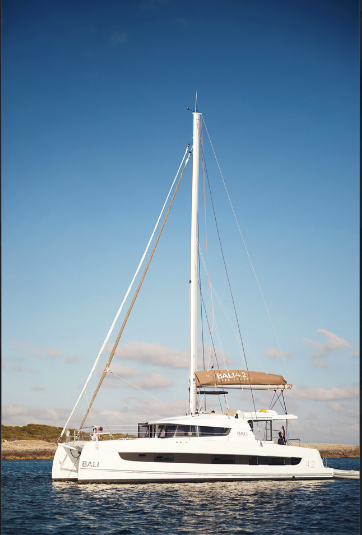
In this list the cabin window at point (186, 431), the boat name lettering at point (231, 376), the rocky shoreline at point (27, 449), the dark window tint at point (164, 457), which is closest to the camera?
the dark window tint at point (164, 457)

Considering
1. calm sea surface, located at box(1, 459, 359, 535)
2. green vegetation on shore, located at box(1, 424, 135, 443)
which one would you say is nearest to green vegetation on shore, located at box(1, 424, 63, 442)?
green vegetation on shore, located at box(1, 424, 135, 443)

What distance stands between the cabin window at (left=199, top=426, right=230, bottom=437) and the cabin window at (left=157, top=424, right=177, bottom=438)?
Result: 1.11 m

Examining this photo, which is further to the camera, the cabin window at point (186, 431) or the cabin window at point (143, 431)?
the cabin window at point (143, 431)

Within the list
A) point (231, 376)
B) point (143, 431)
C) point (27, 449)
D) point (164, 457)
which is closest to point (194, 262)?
point (231, 376)

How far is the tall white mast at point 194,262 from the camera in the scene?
64.0 ft

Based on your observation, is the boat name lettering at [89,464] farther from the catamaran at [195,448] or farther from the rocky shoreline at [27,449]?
the rocky shoreline at [27,449]

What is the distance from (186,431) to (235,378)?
134 inches

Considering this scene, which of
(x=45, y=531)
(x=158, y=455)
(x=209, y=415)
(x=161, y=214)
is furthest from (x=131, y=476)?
(x=161, y=214)

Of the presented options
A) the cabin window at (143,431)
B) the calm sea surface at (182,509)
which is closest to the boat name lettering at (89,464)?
the calm sea surface at (182,509)

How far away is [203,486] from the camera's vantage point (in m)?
16.8

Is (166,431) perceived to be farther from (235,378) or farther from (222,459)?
(235,378)

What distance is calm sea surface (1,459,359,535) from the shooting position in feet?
36.3

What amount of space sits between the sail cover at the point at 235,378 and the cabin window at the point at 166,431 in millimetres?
2272

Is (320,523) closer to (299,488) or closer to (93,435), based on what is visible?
(299,488)
